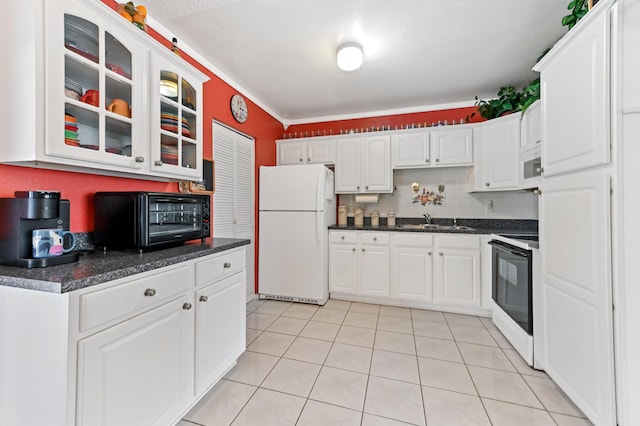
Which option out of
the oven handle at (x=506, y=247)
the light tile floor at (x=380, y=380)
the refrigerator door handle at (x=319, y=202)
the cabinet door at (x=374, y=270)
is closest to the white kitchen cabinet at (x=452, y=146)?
the oven handle at (x=506, y=247)

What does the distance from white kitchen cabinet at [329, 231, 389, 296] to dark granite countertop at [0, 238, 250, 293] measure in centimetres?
203

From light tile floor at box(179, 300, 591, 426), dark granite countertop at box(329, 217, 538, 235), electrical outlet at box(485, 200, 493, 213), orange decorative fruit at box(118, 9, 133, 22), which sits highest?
orange decorative fruit at box(118, 9, 133, 22)

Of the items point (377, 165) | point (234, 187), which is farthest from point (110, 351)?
point (377, 165)

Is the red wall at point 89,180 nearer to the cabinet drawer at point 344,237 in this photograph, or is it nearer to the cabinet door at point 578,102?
the cabinet drawer at point 344,237

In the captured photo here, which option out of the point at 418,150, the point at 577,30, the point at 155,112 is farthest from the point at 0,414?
the point at 418,150

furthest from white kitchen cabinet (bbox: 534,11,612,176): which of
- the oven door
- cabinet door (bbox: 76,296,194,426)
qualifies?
cabinet door (bbox: 76,296,194,426)

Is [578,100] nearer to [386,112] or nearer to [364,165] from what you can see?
[364,165]

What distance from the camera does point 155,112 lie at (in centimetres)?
155

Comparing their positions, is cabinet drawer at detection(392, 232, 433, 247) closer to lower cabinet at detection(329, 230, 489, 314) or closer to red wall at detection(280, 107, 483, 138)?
lower cabinet at detection(329, 230, 489, 314)

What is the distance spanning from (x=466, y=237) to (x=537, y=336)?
1135 millimetres

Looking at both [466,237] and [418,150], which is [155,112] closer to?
[418,150]

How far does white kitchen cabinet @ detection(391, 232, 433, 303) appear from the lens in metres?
2.93

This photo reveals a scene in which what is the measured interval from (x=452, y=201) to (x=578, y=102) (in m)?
2.09

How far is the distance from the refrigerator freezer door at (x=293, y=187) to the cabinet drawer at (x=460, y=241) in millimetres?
1390
